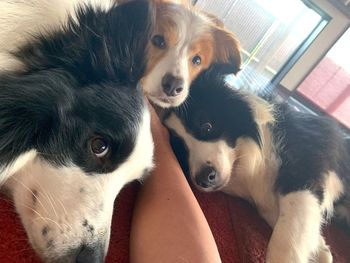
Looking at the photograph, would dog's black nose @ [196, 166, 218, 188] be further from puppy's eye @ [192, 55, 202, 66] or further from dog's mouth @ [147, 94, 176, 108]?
puppy's eye @ [192, 55, 202, 66]

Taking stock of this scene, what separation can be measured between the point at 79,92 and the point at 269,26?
3812 mm

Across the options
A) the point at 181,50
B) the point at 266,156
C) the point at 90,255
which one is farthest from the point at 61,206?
the point at 181,50

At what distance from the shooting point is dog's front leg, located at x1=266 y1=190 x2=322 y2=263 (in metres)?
1.21

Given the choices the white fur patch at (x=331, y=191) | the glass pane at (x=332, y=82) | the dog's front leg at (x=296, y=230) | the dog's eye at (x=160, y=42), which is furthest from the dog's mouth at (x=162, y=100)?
the glass pane at (x=332, y=82)

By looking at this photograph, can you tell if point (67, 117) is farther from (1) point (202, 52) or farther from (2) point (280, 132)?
(1) point (202, 52)

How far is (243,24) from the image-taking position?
414 centimetres

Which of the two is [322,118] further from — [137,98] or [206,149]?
[137,98]

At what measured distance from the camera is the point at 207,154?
145 cm

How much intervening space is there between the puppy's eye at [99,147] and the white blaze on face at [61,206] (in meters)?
0.05

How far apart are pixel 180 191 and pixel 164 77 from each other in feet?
2.16

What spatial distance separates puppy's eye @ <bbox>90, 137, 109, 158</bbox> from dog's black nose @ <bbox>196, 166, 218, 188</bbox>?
0.58m

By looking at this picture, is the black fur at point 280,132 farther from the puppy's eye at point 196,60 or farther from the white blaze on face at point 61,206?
the white blaze on face at point 61,206

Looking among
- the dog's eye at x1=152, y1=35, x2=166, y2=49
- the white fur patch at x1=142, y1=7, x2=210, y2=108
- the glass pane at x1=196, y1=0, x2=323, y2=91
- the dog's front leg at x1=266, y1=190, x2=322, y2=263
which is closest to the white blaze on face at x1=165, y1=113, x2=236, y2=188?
the white fur patch at x1=142, y1=7, x2=210, y2=108

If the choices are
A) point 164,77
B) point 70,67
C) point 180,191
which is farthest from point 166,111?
point 70,67
